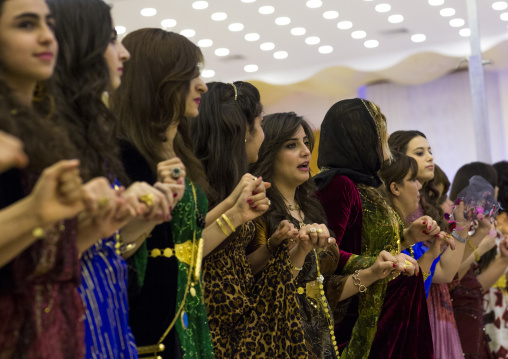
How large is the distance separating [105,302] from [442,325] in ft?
9.94

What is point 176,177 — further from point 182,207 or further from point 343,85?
point 343,85

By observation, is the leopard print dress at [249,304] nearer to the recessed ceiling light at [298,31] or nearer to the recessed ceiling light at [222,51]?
the recessed ceiling light at [298,31]

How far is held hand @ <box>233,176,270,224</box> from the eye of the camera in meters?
2.77

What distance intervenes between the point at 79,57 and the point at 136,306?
80cm

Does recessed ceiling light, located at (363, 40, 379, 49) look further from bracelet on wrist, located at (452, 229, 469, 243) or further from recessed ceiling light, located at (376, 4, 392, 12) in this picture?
bracelet on wrist, located at (452, 229, 469, 243)

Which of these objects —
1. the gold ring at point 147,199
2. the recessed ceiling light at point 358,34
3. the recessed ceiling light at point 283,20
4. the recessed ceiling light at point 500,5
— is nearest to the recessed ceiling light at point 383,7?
the recessed ceiling light at point 358,34

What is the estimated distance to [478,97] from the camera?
6.96m

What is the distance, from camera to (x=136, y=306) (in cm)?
245

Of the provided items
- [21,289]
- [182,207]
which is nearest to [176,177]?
[182,207]

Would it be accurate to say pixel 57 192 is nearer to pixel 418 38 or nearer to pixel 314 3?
pixel 314 3

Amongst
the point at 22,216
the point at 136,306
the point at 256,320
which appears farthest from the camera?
the point at 256,320

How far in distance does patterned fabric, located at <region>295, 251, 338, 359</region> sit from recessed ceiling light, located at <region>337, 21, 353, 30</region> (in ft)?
16.7

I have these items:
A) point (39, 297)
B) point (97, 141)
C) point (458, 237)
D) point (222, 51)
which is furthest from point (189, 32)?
point (39, 297)

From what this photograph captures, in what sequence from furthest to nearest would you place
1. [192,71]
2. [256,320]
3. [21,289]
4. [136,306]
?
[256,320], [192,71], [136,306], [21,289]
